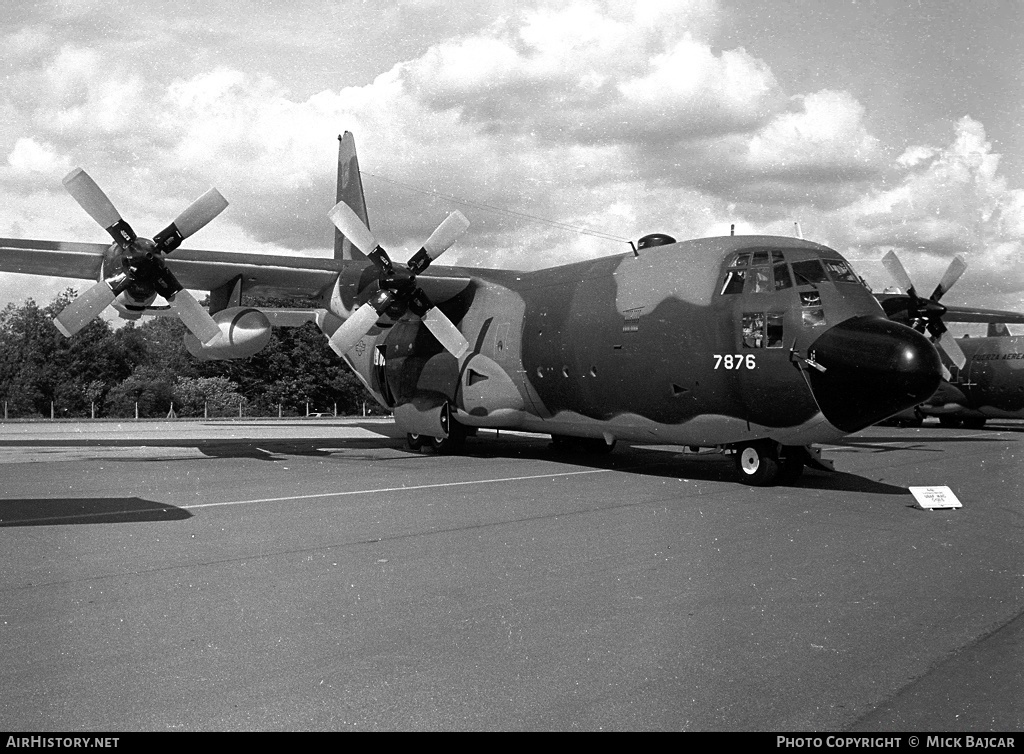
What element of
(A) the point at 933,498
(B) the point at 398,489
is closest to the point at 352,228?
(B) the point at 398,489

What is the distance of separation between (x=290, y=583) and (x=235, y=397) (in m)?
55.2

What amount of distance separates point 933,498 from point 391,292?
11.2 metres

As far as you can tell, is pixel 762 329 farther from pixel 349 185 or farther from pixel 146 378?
pixel 146 378

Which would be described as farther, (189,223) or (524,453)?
(524,453)

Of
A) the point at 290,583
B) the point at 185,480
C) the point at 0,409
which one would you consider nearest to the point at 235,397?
the point at 0,409

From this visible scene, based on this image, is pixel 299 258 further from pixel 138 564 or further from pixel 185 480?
pixel 138 564

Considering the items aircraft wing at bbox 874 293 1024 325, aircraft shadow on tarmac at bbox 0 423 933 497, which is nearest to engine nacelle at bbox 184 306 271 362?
aircraft shadow on tarmac at bbox 0 423 933 497

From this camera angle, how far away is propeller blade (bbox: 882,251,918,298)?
81.5 ft

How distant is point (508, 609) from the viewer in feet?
20.0

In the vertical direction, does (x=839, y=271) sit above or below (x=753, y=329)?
above

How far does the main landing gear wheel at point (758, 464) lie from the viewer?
13.5 m

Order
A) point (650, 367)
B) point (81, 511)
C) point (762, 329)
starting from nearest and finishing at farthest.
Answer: point (81, 511) < point (762, 329) < point (650, 367)

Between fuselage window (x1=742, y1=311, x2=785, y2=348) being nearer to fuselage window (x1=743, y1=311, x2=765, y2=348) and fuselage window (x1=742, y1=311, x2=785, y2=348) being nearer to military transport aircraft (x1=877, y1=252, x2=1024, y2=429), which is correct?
fuselage window (x1=743, y1=311, x2=765, y2=348)


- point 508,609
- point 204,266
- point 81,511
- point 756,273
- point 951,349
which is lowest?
point 81,511
